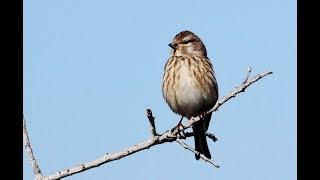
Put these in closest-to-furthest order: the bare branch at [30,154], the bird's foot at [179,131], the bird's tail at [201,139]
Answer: the bare branch at [30,154] < the bird's foot at [179,131] < the bird's tail at [201,139]

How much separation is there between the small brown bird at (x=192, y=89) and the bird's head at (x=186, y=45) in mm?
178

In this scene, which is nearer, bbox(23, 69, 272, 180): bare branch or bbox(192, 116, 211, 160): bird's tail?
bbox(23, 69, 272, 180): bare branch

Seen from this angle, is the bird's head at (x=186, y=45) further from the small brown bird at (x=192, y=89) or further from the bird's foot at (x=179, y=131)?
the bird's foot at (x=179, y=131)

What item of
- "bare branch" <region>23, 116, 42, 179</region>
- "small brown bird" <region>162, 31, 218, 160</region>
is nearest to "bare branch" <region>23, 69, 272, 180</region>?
"bare branch" <region>23, 116, 42, 179</region>

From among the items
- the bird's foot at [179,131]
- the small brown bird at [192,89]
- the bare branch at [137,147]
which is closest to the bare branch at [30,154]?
the bare branch at [137,147]

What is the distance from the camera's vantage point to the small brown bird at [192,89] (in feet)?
22.5

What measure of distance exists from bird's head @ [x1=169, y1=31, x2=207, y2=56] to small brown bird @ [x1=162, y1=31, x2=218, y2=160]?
7.0 inches

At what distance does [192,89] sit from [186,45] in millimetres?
833

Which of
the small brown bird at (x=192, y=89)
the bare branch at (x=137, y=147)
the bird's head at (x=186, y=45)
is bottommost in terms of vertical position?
the bare branch at (x=137, y=147)

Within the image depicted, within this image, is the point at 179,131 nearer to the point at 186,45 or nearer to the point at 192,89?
the point at 192,89

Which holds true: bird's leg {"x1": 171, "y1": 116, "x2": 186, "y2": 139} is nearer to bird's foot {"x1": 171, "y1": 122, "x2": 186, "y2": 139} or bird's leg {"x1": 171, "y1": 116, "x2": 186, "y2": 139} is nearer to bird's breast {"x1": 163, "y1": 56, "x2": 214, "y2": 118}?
bird's foot {"x1": 171, "y1": 122, "x2": 186, "y2": 139}

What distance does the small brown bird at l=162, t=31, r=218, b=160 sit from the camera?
22.5 feet
